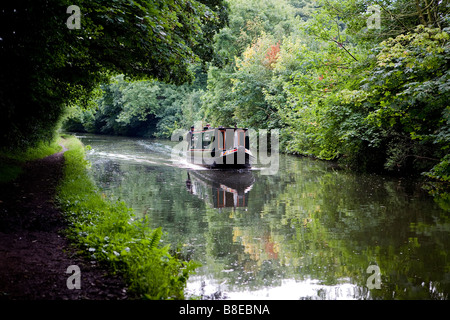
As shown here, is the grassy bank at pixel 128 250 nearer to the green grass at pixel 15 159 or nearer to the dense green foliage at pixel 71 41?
the dense green foliage at pixel 71 41

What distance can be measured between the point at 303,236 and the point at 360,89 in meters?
9.36

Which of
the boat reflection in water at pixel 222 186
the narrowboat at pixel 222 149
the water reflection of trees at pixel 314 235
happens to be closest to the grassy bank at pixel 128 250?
the water reflection of trees at pixel 314 235

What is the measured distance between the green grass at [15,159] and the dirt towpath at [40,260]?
309cm

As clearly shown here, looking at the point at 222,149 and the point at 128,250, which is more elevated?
the point at 222,149

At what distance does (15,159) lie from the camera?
14.3 meters

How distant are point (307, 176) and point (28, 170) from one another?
39.9ft

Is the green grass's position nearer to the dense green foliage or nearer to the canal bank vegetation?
the dense green foliage

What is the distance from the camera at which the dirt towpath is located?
3.98m

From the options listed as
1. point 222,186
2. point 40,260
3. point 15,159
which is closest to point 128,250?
point 40,260

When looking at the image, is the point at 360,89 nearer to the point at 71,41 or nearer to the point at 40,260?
the point at 71,41

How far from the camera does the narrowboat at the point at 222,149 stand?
65.8 feet

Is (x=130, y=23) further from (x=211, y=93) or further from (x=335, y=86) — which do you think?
(x=211, y=93)
